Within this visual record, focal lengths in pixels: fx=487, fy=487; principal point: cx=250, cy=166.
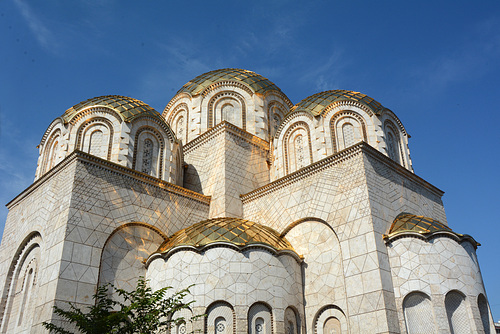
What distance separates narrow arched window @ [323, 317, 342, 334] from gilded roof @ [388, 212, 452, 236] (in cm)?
288

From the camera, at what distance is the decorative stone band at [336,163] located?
14977mm

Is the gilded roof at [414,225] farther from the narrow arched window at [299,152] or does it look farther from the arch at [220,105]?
the arch at [220,105]

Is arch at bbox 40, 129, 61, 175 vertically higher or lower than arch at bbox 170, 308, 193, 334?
higher

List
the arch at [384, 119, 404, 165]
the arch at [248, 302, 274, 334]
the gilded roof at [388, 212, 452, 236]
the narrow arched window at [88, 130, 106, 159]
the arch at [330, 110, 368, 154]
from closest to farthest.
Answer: the arch at [248, 302, 274, 334], the gilded roof at [388, 212, 452, 236], the narrow arched window at [88, 130, 106, 159], the arch at [330, 110, 368, 154], the arch at [384, 119, 404, 165]

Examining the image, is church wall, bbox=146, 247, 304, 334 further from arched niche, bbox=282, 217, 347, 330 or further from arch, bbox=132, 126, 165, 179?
arch, bbox=132, 126, 165, 179

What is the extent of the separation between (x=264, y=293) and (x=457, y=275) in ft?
17.2

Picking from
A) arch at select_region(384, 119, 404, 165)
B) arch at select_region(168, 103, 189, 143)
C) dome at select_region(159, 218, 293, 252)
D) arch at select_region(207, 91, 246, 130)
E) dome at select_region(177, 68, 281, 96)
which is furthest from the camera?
dome at select_region(177, 68, 281, 96)

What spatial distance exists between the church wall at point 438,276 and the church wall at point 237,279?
116 inches

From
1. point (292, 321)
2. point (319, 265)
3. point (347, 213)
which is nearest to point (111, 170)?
point (319, 265)

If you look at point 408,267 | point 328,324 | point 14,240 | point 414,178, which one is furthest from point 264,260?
point 14,240

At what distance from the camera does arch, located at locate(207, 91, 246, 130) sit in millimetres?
21500

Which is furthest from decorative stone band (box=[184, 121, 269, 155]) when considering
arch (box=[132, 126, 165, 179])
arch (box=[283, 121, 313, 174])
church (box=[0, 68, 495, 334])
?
arch (box=[132, 126, 165, 179])

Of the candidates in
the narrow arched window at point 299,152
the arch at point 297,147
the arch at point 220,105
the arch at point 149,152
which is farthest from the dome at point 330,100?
the arch at point 149,152

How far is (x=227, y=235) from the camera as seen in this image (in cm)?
1402
